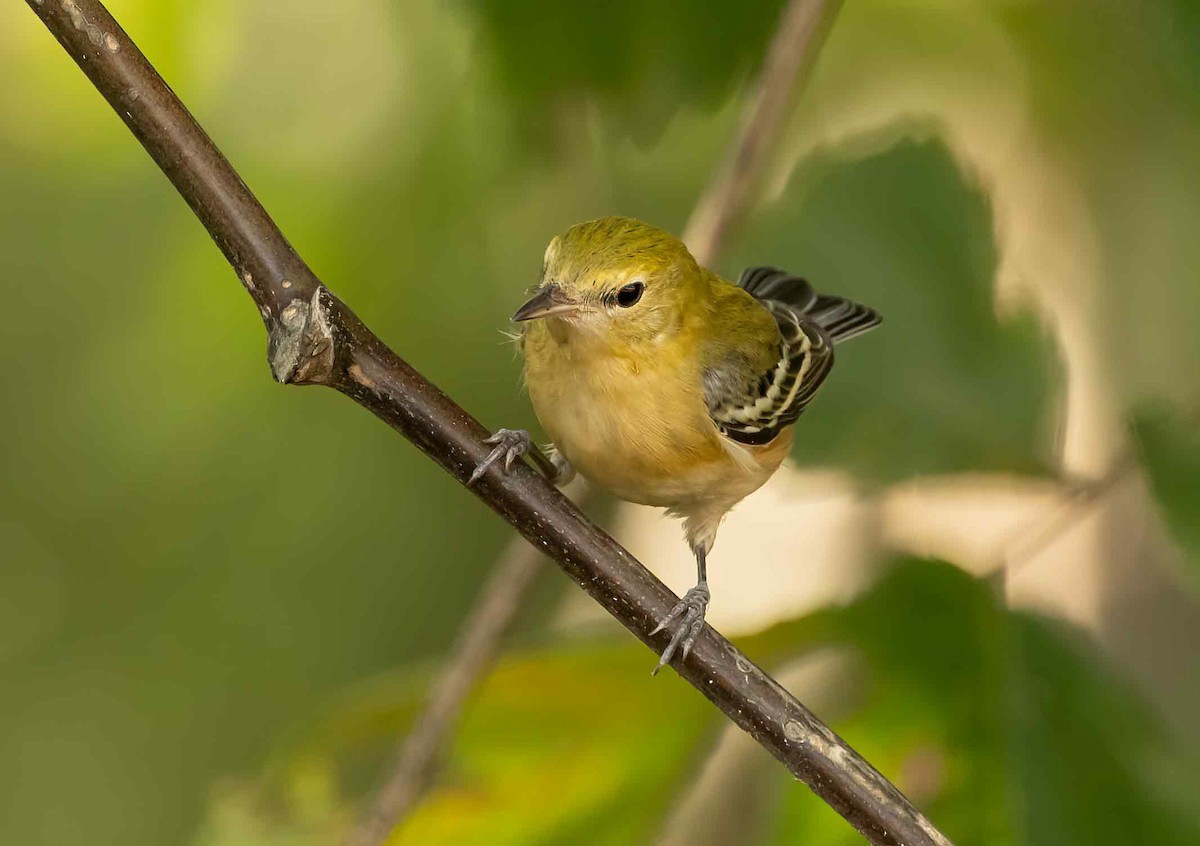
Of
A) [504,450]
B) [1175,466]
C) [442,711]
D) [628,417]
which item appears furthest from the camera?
[442,711]

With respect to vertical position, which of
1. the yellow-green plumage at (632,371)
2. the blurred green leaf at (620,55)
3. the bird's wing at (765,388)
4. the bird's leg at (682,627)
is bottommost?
the bird's leg at (682,627)

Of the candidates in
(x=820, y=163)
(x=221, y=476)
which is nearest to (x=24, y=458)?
(x=221, y=476)

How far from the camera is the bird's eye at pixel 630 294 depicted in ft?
6.06

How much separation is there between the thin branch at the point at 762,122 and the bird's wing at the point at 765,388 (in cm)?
25

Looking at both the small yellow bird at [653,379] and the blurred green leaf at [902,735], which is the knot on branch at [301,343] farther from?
the blurred green leaf at [902,735]

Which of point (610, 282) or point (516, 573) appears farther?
point (516, 573)

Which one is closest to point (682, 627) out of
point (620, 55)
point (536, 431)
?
point (620, 55)

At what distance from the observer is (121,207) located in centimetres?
262

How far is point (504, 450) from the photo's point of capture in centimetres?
148

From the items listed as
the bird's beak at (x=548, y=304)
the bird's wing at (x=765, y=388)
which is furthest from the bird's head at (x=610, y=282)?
the bird's wing at (x=765, y=388)

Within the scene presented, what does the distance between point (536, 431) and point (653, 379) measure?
997 millimetres

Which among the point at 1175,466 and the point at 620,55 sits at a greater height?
the point at 620,55

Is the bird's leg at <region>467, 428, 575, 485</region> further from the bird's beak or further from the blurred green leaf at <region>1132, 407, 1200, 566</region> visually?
the blurred green leaf at <region>1132, 407, 1200, 566</region>

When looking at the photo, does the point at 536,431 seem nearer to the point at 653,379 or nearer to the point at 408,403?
the point at 653,379
